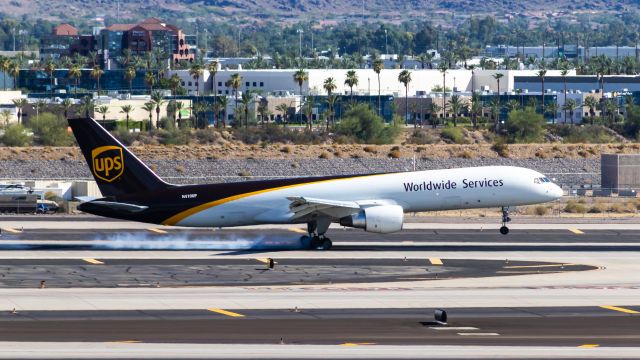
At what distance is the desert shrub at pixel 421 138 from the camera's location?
509 ft

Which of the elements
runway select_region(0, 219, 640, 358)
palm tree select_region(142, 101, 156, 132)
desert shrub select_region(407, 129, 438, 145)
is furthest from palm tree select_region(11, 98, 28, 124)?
runway select_region(0, 219, 640, 358)

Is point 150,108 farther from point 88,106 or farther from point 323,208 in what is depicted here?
point 323,208

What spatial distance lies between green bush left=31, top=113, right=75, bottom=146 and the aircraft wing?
80.8 metres

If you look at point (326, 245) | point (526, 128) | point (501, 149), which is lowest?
point (501, 149)

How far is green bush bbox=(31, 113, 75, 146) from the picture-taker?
475 feet

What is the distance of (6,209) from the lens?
87.2 meters

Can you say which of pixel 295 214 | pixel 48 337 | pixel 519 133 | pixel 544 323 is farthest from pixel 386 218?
pixel 519 133

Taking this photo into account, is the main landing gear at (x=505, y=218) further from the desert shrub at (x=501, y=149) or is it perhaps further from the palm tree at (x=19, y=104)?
the palm tree at (x=19, y=104)

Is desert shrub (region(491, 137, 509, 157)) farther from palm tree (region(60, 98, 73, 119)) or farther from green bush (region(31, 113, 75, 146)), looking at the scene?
palm tree (region(60, 98, 73, 119))

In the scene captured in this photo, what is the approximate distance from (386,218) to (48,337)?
88.9 feet

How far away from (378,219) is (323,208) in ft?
8.97

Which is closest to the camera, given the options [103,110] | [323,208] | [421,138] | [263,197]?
[323,208]

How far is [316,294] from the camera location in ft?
168

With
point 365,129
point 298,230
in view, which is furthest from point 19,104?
point 298,230
